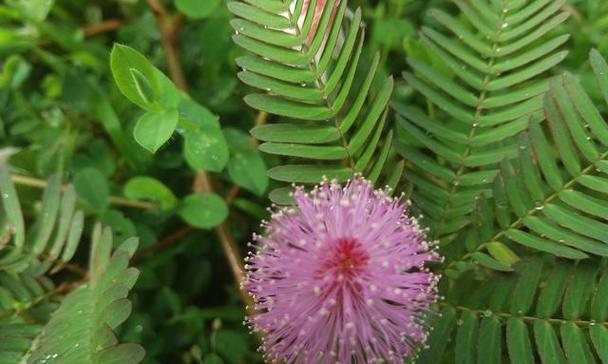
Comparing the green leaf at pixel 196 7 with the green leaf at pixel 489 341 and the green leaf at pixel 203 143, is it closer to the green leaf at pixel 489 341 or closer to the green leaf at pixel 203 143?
the green leaf at pixel 203 143

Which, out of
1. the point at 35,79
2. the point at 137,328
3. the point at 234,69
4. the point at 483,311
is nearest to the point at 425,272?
the point at 483,311

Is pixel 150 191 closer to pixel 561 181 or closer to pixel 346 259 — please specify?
pixel 346 259

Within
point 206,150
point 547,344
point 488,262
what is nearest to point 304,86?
point 206,150

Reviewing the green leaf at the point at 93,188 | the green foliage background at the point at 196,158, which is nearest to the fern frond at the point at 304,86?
the green foliage background at the point at 196,158

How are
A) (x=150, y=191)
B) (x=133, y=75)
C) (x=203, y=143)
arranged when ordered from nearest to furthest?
(x=133, y=75) < (x=203, y=143) < (x=150, y=191)

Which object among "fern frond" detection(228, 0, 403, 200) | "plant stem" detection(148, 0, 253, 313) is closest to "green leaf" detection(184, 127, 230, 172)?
"fern frond" detection(228, 0, 403, 200)

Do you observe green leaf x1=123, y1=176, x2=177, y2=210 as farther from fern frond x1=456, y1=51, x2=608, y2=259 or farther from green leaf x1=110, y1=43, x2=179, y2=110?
fern frond x1=456, y1=51, x2=608, y2=259

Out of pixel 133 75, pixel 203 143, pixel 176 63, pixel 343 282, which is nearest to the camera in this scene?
pixel 343 282

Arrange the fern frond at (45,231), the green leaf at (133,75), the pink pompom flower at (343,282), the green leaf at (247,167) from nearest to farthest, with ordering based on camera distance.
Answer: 1. the pink pompom flower at (343,282)
2. the green leaf at (133,75)
3. the fern frond at (45,231)
4. the green leaf at (247,167)

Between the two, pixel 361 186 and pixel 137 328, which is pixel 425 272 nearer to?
pixel 361 186
